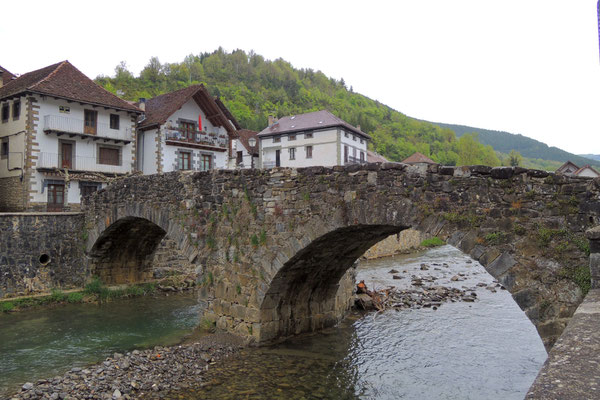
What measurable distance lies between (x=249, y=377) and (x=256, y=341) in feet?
4.91

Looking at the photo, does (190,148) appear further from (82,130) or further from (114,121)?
(82,130)


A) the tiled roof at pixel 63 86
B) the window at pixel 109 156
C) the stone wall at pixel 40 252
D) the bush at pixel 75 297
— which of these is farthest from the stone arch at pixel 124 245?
the tiled roof at pixel 63 86

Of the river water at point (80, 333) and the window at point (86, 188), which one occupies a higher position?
the window at point (86, 188)

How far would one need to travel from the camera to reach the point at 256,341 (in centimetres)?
1030

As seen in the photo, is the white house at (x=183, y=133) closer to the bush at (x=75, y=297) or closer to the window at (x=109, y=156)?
the window at (x=109, y=156)

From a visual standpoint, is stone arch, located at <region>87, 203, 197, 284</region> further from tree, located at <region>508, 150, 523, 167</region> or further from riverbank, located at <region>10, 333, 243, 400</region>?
tree, located at <region>508, 150, 523, 167</region>

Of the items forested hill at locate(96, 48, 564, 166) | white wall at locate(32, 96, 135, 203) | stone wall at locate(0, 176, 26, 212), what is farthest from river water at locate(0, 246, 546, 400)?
forested hill at locate(96, 48, 564, 166)

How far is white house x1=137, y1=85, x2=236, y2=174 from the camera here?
87.9 feet

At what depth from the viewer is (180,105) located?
27156 millimetres

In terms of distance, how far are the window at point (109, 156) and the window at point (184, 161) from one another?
352 cm

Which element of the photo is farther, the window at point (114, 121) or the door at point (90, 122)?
the window at point (114, 121)

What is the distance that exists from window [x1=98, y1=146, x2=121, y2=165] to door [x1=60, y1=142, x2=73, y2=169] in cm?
153

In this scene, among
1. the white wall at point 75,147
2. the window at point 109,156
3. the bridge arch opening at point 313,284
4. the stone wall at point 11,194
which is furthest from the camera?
the window at point 109,156

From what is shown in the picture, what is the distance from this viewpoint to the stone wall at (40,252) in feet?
49.7
